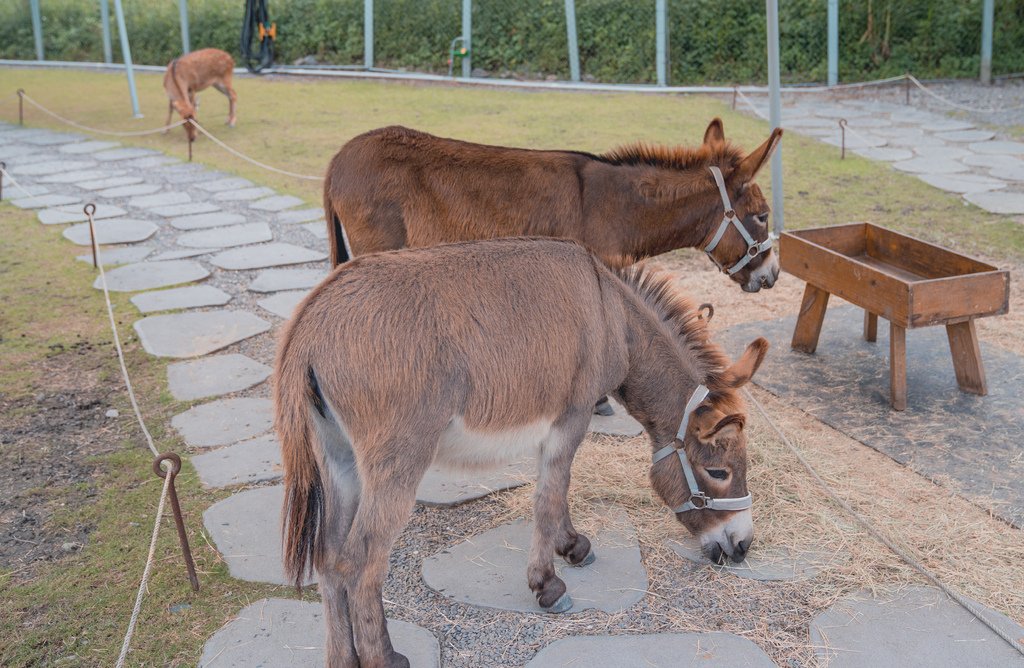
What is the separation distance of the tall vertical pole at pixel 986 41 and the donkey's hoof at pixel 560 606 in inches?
520

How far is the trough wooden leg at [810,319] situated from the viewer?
17.8 feet

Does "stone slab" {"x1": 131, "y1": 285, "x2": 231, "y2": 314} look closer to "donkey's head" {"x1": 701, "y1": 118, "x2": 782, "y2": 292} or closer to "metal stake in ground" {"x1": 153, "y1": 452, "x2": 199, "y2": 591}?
"metal stake in ground" {"x1": 153, "y1": 452, "x2": 199, "y2": 591}

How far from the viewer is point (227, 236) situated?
7781 millimetres

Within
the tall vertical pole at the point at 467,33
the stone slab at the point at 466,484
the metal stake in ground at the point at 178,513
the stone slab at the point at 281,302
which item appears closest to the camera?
Answer: the metal stake in ground at the point at 178,513

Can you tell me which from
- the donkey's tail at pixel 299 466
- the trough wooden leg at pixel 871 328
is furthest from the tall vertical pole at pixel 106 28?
the donkey's tail at pixel 299 466

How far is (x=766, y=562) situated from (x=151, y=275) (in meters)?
5.11

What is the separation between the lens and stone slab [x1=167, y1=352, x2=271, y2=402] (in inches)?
196

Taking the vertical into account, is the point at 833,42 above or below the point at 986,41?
above

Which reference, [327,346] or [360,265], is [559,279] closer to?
[360,265]

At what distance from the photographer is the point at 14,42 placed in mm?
21531

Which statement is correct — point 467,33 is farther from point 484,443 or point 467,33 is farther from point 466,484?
point 484,443

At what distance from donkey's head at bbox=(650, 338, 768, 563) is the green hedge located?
13.1m

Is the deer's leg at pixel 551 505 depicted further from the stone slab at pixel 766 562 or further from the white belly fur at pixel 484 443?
the stone slab at pixel 766 562

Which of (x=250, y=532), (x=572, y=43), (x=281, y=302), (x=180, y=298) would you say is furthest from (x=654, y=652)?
(x=572, y=43)
